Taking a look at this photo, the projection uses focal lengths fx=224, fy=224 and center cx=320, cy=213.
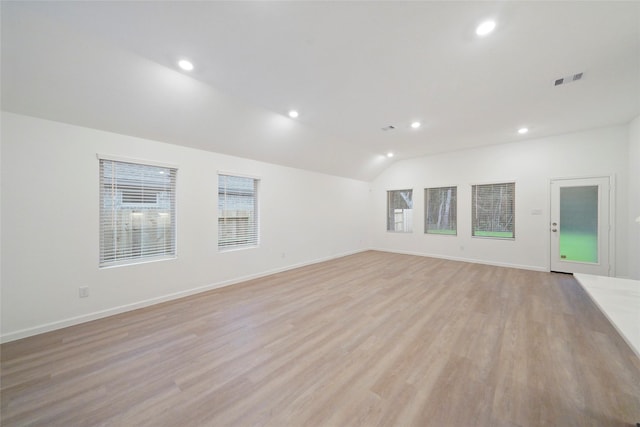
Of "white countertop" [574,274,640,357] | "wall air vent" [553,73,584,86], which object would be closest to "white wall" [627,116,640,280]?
"wall air vent" [553,73,584,86]

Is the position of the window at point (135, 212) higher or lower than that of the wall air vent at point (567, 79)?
lower

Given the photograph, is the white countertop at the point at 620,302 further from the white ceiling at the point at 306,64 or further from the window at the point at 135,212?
the window at the point at 135,212

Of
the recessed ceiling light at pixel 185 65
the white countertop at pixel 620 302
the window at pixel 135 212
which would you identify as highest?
the recessed ceiling light at pixel 185 65

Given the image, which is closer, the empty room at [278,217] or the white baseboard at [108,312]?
the empty room at [278,217]

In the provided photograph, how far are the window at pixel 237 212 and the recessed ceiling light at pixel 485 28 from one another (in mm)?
3991

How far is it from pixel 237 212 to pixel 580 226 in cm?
708

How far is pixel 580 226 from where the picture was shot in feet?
15.3

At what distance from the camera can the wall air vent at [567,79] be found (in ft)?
8.88

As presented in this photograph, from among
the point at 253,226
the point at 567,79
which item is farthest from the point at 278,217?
the point at 567,79

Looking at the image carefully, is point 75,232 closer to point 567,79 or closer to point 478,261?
point 567,79

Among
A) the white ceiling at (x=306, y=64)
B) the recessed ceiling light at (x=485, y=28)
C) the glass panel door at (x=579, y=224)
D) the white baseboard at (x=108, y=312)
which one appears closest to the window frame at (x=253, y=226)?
the white baseboard at (x=108, y=312)

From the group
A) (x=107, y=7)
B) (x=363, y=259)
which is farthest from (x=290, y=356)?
(x=363, y=259)

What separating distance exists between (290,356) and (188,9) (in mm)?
3109

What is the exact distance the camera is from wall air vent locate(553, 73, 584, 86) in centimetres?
271
